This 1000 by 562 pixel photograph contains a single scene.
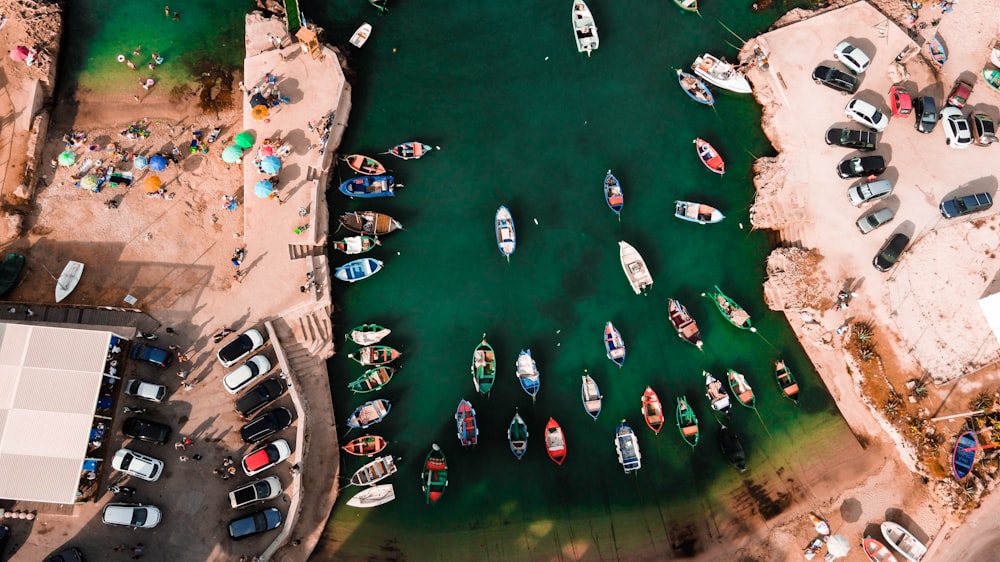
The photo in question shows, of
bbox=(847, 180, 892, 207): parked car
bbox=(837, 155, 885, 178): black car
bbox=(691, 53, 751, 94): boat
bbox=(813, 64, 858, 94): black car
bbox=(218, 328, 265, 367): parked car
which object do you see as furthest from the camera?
bbox=(691, 53, 751, 94): boat

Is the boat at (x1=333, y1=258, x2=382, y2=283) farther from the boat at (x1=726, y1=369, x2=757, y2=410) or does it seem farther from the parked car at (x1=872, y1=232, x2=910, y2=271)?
the parked car at (x1=872, y1=232, x2=910, y2=271)

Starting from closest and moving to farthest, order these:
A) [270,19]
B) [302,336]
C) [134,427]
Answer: [134,427] → [302,336] → [270,19]

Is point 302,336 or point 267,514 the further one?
point 302,336

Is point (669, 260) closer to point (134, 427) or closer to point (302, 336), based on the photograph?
point (302, 336)

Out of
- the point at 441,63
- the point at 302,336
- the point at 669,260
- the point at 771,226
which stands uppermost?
the point at 441,63

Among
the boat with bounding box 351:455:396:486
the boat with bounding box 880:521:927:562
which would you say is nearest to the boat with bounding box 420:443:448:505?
the boat with bounding box 351:455:396:486

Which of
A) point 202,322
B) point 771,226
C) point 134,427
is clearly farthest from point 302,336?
point 771,226

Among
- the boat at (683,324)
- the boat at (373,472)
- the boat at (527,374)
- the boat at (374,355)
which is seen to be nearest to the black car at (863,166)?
the boat at (683,324)
